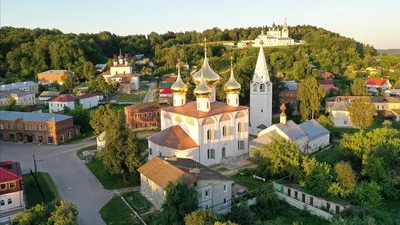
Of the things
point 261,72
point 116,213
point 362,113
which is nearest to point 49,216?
point 116,213

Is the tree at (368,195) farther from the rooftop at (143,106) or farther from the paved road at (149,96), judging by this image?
the paved road at (149,96)

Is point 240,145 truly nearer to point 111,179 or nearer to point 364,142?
point 364,142

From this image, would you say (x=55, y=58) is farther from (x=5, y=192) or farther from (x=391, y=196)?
(x=391, y=196)

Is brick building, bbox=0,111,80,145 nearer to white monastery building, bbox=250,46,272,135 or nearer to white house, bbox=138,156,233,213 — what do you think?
white house, bbox=138,156,233,213

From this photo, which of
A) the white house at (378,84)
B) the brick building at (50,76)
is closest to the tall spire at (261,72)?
the white house at (378,84)

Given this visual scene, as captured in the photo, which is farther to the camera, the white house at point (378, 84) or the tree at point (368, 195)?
the white house at point (378, 84)

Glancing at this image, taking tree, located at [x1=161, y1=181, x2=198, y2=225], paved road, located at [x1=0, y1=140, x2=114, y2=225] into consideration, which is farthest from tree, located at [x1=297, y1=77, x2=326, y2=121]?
tree, located at [x1=161, y1=181, x2=198, y2=225]
